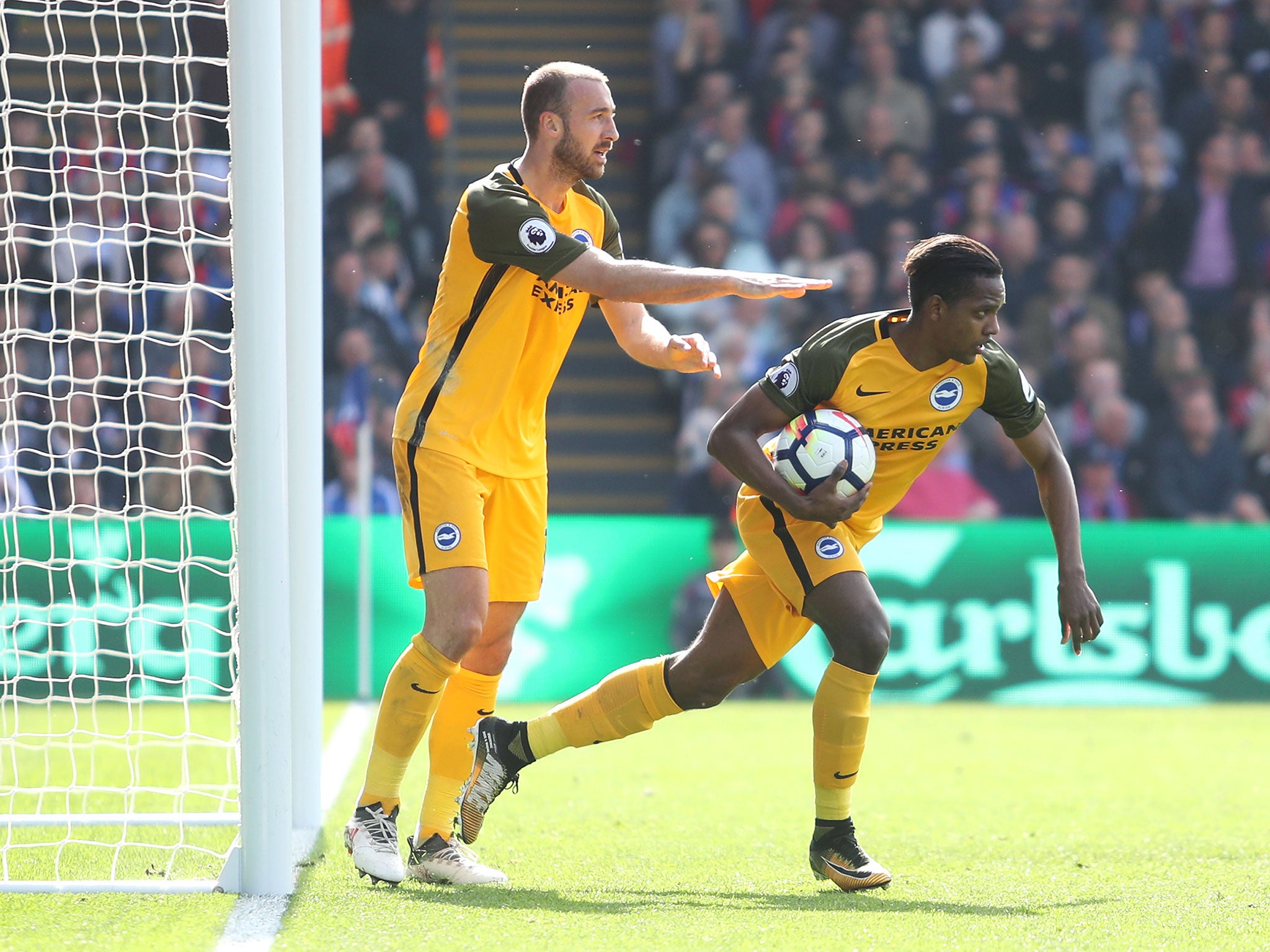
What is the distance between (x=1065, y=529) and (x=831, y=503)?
0.72 meters

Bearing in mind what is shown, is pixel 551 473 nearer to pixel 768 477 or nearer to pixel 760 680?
pixel 760 680

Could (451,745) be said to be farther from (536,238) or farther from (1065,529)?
(1065,529)

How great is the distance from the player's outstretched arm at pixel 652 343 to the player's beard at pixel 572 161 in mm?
367

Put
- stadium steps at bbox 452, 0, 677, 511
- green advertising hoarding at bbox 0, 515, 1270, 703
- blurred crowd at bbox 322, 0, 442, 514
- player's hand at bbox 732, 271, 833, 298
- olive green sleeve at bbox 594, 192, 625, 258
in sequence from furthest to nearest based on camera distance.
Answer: stadium steps at bbox 452, 0, 677, 511 < blurred crowd at bbox 322, 0, 442, 514 < green advertising hoarding at bbox 0, 515, 1270, 703 < olive green sleeve at bbox 594, 192, 625, 258 < player's hand at bbox 732, 271, 833, 298

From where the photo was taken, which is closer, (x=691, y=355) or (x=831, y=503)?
(x=831, y=503)

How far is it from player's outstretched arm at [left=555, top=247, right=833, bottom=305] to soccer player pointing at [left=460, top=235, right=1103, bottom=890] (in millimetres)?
482

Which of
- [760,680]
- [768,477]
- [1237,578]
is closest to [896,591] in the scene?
[760,680]

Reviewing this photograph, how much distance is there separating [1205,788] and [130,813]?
4.10 meters

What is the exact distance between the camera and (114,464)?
9.81m

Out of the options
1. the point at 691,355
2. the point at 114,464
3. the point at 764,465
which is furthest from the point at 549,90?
the point at 114,464

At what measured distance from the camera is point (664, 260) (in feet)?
39.5

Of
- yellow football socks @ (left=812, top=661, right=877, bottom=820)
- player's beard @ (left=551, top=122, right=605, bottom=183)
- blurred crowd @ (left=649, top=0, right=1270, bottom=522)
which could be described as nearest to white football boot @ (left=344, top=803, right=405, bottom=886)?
yellow football socks @ (left=812, top=661, right=877, bottom=820)

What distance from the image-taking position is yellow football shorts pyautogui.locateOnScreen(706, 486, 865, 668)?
4418 mm

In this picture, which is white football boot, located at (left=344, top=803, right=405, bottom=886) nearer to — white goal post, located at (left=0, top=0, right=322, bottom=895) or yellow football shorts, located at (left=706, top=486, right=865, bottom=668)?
white goal post, located at (left=0, top=0, right=322, bottom=895)
